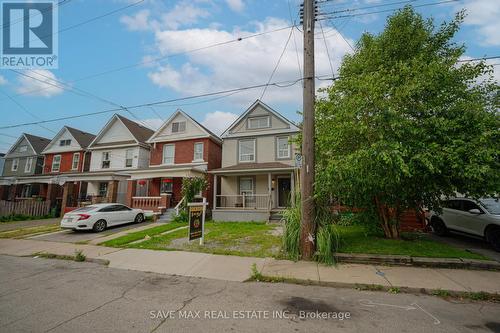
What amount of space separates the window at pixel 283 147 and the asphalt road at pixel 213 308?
13.2 metres

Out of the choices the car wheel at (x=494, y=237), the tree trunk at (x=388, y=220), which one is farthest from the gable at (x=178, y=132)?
the car wheel at (x=494, y=237)

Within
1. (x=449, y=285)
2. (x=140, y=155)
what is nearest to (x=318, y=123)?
(x=449, y=285)

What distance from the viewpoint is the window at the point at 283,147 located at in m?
17.9

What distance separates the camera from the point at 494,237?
27.4ft

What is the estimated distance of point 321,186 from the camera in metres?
7.06

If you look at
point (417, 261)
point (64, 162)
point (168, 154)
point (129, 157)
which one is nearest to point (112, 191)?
point (129, 157)

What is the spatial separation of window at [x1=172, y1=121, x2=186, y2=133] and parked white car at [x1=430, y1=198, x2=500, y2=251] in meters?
18.4

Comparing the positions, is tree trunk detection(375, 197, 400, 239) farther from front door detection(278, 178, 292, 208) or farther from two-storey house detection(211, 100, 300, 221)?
front door detection(278, 178, 292, 208)

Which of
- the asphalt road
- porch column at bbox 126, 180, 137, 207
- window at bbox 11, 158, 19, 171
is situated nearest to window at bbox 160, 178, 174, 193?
porch column at bbox 126, 180, 137, 207

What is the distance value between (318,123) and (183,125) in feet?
48.9

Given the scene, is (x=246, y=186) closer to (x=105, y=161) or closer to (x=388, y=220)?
(x=388, y=220)

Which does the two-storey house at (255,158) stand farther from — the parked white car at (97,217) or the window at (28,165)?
the window at (28,165)

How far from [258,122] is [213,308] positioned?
16.1m

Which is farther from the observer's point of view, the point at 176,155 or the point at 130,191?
the point at 176,155
